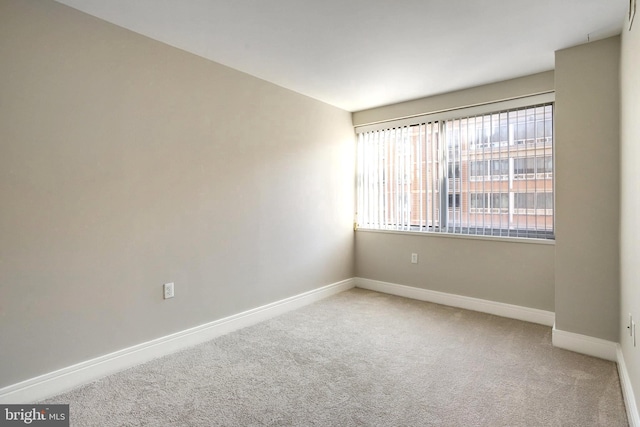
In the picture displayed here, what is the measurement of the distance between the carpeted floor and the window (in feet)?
3.75

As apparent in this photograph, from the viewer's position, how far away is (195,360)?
254cm

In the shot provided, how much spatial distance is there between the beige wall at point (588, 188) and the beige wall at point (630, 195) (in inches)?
6.5

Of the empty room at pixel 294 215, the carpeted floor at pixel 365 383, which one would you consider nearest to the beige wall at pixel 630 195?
the empty room at pixel 294 215

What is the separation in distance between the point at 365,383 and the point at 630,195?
1.94 metres

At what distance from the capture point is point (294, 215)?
→ 378 cm

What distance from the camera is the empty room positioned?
1976 mm

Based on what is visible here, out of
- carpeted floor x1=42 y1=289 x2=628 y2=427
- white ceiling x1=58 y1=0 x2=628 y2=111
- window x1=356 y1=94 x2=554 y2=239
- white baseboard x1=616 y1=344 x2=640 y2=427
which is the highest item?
white ceiling x1=58 y1=0 x2=628 y2=111

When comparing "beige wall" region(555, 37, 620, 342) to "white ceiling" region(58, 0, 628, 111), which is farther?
"beige wall" region(555, 37, 620, 342)

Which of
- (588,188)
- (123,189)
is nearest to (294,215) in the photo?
(123,189)

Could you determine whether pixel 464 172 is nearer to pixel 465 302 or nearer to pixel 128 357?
pixel 465 302

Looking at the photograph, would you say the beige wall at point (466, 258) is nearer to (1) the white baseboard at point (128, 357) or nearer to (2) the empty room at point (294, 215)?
(2) the empty room at point (294, 215)

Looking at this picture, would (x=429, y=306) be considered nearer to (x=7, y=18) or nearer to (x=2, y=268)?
(x=2, y=268)

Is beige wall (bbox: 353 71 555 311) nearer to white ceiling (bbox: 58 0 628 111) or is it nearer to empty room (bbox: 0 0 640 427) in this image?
empty room (bbox: 0 0 640 427)

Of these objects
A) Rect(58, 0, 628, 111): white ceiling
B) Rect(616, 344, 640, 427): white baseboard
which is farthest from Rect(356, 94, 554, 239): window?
Rect(616, 344, 640, 427): white baseboard
